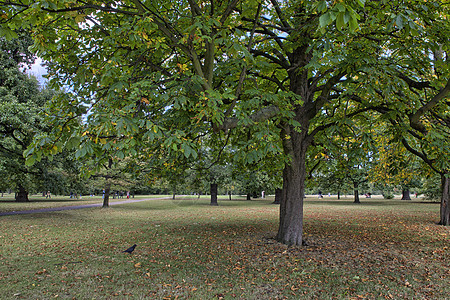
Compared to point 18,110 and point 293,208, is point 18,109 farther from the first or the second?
point 293,208

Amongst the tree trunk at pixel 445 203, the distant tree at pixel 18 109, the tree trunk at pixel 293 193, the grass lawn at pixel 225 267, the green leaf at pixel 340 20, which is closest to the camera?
the green leaf at pixel 340 20

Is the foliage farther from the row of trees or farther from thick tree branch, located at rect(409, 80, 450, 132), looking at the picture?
thick tree branch, located at rect(409, 80, 450, 132)

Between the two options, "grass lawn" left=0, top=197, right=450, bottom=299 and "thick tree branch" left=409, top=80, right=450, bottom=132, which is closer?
"grass lawn" left=0, top=197, right=450, bottom=299

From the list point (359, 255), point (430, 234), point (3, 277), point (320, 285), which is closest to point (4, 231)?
point (3, 277)

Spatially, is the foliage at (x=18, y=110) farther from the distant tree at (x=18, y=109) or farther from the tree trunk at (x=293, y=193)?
the tree trunk at (x=293, y=193)

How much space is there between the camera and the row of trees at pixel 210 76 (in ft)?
13.5

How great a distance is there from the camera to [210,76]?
5102 millimetres

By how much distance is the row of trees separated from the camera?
4.12 metres

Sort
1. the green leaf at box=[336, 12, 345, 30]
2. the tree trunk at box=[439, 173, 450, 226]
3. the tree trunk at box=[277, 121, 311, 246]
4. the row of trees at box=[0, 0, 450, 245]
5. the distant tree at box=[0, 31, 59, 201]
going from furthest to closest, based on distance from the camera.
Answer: the distant tree at box=[0, 31, 59, 201]
the tree trunk at box=[439, 173, 450, 226]
the tree trunk at box=[277, 121, 311, 246]
the row of trees at box=[0, 0, 450, 245]
the green leaf at box=[336, 12, 345, 30]

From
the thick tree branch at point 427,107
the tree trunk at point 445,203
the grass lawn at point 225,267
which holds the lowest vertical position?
the grass lawn at point 225,267

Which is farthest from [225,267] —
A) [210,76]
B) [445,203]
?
[445,203]

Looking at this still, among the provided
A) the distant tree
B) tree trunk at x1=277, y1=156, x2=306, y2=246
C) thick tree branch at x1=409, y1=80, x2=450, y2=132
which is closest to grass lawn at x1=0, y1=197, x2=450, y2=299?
tree trunk at x1=277, y1=156, x2=306, y2=246

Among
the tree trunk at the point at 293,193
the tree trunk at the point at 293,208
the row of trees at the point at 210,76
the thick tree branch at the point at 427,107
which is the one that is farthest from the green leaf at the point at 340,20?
the tree trunk at the point at 293,208

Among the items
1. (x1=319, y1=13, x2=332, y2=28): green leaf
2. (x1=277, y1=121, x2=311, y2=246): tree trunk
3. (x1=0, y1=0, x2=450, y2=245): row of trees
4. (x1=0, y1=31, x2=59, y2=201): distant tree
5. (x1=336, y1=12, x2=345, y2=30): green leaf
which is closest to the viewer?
(x1=319, y1=13, x2=332, y2=28): green leaf
